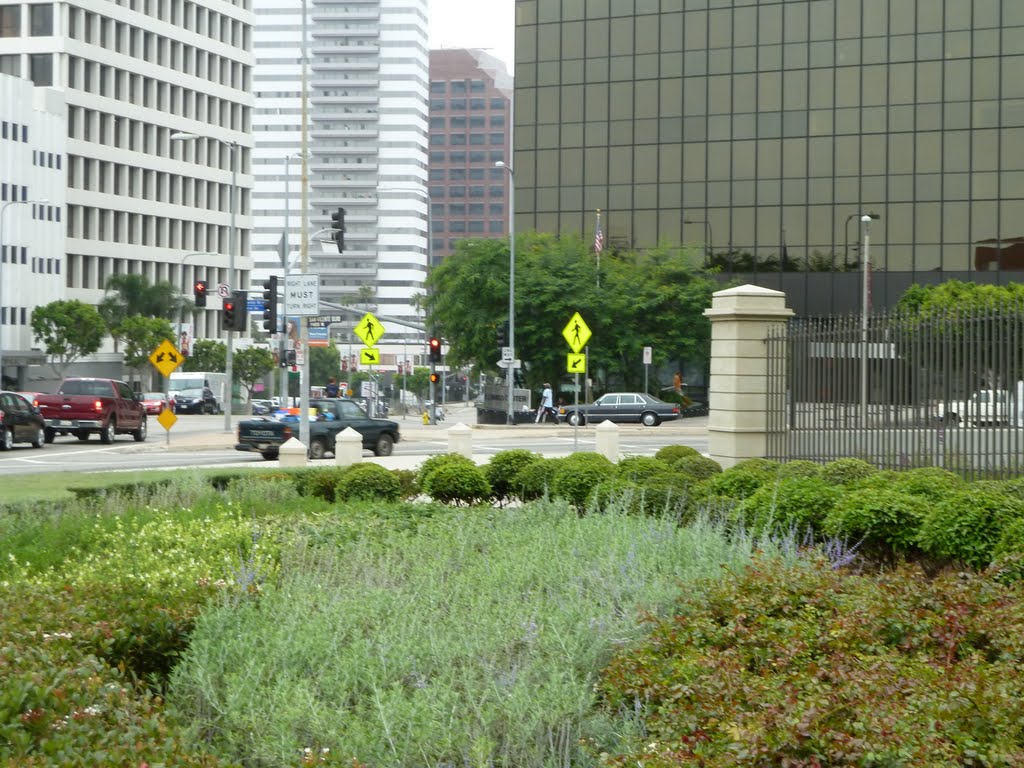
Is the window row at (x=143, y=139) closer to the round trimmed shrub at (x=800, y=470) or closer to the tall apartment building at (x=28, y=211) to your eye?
the tall apartment building at (x=28, y=211)

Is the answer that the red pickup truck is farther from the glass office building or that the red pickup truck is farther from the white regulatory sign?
the glass office building

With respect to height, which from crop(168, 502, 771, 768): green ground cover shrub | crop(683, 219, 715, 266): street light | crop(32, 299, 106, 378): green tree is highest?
crop(683, 219, 715, 266): street light

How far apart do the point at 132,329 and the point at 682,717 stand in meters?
84.8

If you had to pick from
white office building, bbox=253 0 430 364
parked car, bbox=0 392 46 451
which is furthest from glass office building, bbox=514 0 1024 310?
white office building, bbox=253 0 430 364

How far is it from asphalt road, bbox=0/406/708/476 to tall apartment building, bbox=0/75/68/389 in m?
31.9

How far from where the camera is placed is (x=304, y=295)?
32.1 m

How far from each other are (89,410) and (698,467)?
2769 centimetres

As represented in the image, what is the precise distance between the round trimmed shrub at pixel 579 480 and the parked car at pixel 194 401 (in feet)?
208

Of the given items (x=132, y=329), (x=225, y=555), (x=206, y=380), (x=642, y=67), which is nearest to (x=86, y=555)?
(x=225, y=555)

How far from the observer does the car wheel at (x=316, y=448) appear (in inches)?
1395

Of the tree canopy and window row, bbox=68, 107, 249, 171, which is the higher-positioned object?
window row, bbox=68, 107, 249, 171

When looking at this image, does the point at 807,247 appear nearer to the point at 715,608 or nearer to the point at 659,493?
the point at 659,493

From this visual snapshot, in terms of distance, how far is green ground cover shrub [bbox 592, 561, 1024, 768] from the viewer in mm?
5934

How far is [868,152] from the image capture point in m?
63.2
